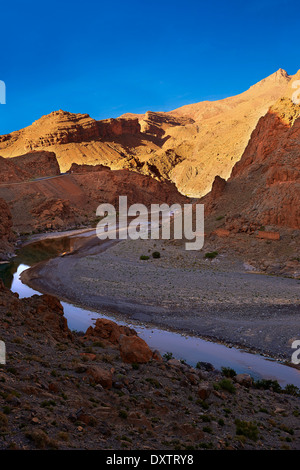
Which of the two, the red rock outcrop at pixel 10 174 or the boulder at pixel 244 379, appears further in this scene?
the red rock outcrop at pixel 10 174

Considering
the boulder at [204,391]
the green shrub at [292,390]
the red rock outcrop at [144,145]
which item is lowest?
the green shrub at [292,390]

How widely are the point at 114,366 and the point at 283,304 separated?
12.7m

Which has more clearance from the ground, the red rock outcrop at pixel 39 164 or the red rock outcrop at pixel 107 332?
the red rock outcrop at pixel 39 164

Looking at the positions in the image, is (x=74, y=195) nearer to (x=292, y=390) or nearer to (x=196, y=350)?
(x=196, y=350)

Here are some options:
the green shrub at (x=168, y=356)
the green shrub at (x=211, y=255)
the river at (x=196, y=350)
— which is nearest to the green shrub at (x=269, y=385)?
the river at (x=196, y=350)

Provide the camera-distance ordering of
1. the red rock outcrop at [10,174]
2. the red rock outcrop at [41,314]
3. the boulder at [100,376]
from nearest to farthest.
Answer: the boulder at [100,376], the red rock outcrop at [41,314], the red rock outcrop at [10,174]

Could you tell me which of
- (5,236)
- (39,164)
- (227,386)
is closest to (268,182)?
(227,386)

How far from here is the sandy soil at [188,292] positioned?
18.3 meters

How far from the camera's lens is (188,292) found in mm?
24734

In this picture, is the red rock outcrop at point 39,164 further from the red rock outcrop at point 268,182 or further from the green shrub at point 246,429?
the green shrub at point 246,429

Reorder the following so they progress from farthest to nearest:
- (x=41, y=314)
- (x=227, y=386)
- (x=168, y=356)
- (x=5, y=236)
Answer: (x=5, y=236), (x=41, y=314), (x=168, y=356), (x=227, y=386)

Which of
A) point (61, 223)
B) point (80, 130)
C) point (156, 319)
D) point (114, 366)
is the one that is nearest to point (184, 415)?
point (114, 366)

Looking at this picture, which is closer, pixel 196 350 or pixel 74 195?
pixel 196 350
